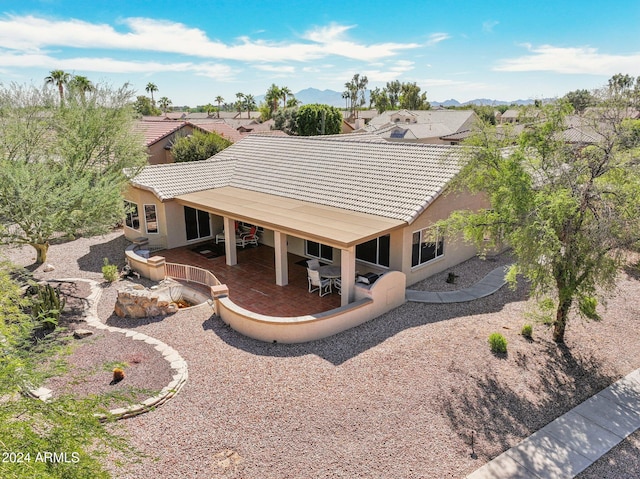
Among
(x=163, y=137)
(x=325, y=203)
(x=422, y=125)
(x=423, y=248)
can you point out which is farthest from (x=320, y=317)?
(x=422, y=125)

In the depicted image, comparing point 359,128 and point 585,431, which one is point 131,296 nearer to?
point 585,431

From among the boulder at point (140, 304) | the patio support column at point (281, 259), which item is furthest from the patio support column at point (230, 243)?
the boulder at point (140, 304)

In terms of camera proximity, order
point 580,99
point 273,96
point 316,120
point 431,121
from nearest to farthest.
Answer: point 580,99, point 316,120, point 431,121, point 273,96

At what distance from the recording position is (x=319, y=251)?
1972 centimetres

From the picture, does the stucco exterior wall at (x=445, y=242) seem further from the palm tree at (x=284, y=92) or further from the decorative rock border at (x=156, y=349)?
the palm tree at (x=284, y=92)

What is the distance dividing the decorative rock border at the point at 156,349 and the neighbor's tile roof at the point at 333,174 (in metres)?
6.56

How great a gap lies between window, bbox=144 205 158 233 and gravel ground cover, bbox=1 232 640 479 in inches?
278

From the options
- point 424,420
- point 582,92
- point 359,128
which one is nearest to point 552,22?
point 582,92

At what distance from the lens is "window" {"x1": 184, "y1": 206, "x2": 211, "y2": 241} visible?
22.2 metres

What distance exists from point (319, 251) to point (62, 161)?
11624 millimetres

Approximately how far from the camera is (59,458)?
4.89 metres

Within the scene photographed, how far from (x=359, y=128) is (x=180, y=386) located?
208 ft

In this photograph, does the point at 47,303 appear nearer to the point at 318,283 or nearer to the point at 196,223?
the point at 196,223

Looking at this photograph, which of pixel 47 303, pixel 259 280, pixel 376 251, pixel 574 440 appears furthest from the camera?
pixel 259 280
